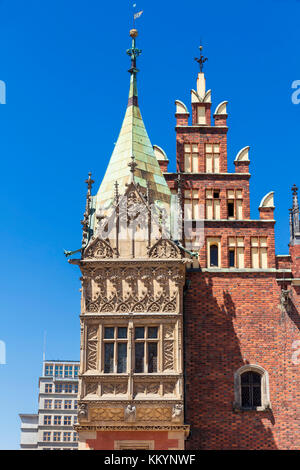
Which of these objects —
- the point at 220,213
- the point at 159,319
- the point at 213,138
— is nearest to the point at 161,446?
the point at 159,319

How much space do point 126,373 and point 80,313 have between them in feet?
8.29

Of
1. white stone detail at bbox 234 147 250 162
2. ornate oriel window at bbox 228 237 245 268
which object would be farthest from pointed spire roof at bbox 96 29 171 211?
white stone detail at bbox 234 147 250 162

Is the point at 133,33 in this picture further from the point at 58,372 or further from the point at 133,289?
the point at 58,372

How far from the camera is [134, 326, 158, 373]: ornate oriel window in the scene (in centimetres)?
2466

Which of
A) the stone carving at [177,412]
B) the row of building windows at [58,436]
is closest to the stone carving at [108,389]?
the stone carving at [177,412]

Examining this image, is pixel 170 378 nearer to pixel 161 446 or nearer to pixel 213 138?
pixel 161 446

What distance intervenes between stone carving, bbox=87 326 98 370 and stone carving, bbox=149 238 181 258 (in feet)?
10.3

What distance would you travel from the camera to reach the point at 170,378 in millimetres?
24219

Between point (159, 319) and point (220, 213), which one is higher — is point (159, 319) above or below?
below

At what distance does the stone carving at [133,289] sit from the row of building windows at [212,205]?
3.76 m

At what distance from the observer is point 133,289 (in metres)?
25.3

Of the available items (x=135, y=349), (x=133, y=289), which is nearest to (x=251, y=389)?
(x=135, y=349)

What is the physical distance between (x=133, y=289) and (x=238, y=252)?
466 cm

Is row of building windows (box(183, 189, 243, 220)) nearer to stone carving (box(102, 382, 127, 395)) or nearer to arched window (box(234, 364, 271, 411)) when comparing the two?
arched window (box(234, 364, 271, 411))
